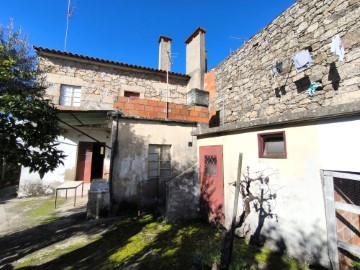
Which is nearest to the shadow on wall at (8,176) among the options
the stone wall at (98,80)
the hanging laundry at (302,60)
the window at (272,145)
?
the stone wall at (98,80)

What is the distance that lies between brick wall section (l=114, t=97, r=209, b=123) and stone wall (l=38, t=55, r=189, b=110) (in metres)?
4.25

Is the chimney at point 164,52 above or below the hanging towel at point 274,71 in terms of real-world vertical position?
above

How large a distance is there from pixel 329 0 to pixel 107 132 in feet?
36.1

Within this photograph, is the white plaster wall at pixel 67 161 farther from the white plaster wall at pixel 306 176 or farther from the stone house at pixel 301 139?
the white plaster wall at pixel 306 176

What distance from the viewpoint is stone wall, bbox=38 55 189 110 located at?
34.9ft

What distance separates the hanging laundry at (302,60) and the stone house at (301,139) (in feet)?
0.09

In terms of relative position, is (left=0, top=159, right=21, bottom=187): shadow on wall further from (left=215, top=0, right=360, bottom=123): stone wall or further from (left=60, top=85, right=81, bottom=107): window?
(left=215, top=0, right=360, bottom=123): stone wall

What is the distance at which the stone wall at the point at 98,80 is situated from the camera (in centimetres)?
1065

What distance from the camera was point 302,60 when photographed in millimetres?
6219

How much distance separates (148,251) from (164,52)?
12.6 meters

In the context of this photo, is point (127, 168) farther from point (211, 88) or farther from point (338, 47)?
point (211, 88)

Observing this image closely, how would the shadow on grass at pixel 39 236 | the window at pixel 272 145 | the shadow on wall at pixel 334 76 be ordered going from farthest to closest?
the shadow on wall at pixel 334 76, the shadow on grass at pixel 39 236, the window at pixel 272 145

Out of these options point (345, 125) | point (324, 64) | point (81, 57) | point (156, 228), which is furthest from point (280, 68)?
point (81, 57)

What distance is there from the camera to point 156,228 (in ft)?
18.4
